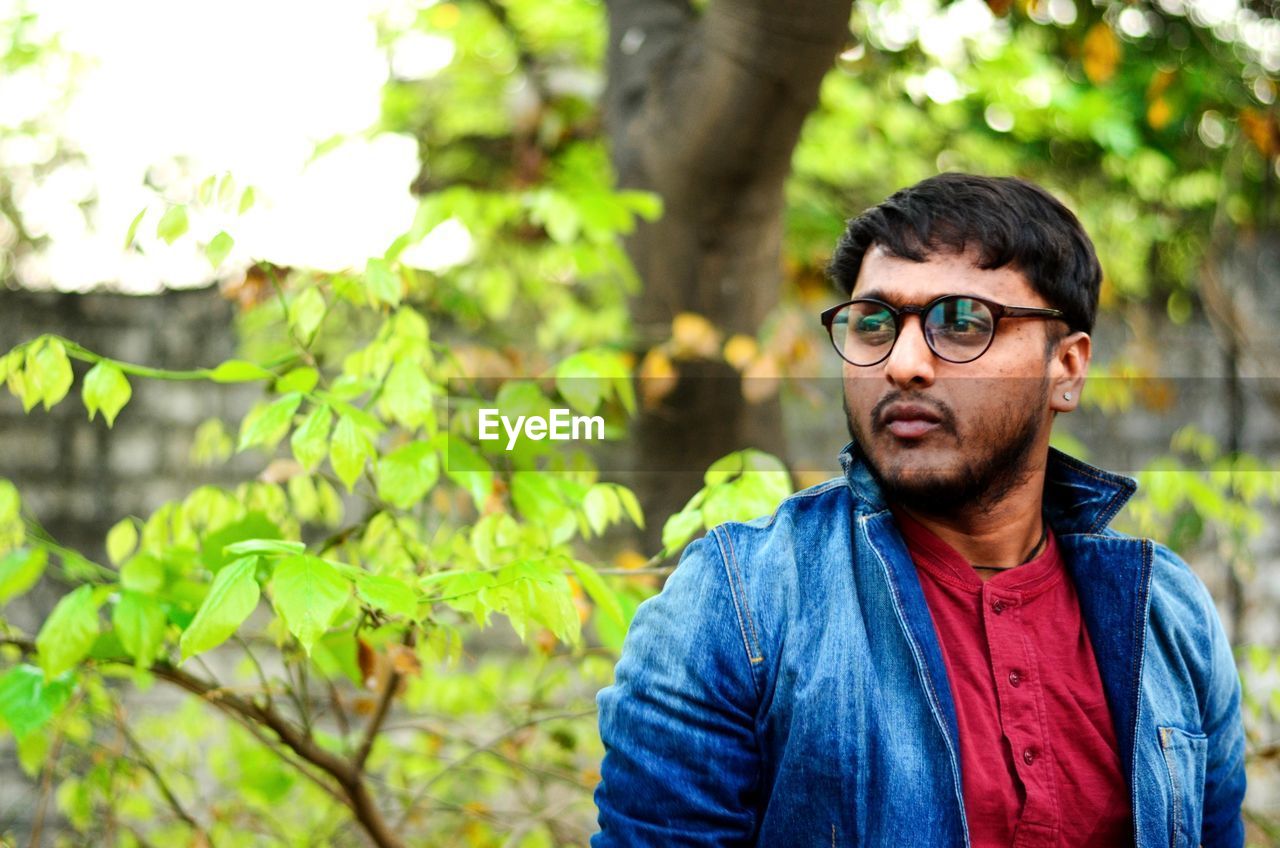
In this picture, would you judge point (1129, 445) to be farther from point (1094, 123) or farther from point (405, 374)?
point (405, 374)

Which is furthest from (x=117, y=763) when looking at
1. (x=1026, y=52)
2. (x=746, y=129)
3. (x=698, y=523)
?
(x=1026, y=52)

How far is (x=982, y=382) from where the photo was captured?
1.65 metres

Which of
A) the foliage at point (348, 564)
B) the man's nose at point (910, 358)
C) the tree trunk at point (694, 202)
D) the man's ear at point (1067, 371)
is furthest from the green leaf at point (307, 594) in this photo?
the tree trunk at point (694, 202)

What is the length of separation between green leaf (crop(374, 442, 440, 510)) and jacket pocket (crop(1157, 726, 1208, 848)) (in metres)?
1.17

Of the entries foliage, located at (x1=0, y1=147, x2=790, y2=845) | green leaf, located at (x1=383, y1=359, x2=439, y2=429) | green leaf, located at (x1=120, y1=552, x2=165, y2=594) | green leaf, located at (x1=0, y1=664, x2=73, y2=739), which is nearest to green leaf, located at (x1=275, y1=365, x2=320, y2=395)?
foliage, located at (x1=0, y1=147, x2=790, y2=845)

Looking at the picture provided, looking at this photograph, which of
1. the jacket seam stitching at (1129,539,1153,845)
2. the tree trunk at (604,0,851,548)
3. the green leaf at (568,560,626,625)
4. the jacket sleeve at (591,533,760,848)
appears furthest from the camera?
the tree trunk at (604,0,851,548)

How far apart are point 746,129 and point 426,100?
2.96 meters

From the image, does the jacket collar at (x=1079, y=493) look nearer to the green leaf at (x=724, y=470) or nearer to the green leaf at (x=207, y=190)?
the green leaf at (x=724, y=470)

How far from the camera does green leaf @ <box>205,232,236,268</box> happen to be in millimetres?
1882

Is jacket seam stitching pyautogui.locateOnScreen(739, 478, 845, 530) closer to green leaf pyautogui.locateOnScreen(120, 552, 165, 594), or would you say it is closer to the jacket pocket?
the jacket pocket

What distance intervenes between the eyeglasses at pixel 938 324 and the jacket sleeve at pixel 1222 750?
0.61m

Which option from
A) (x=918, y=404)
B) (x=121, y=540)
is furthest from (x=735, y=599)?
(x=121, y=540)

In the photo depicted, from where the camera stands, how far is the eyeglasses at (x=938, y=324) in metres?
1.61

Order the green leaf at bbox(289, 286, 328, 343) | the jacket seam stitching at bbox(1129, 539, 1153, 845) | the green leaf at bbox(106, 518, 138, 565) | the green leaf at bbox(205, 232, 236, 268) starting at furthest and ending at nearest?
the green leaf at bbox(106, 518, 138, 565) < the green leaf at bbox(289, 286, 328, 343) < the green leaf at bbox(205, 232, 236, 268) < the jacket seam stitching at bbox(1129, 539, 1153, 845)
